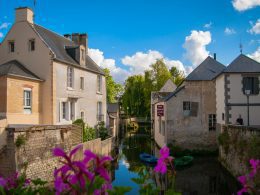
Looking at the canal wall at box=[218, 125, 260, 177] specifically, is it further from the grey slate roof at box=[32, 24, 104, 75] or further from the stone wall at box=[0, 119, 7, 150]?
the grey slate roof at box=[32, 24, 104, 75]

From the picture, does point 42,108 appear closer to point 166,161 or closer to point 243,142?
point 243,142

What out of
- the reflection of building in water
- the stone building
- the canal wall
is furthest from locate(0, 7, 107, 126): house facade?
the canal wall

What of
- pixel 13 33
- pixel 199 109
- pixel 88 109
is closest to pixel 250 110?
pixel 199 109

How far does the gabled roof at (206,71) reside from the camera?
27344mm

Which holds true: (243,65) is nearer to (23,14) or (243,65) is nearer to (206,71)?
(206,71)

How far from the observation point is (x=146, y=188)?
2180 mm

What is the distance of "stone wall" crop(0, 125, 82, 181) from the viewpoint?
13367 millimetres

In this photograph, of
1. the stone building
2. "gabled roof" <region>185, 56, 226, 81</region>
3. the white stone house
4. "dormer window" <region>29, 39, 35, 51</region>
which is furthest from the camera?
"gabled roof" <region>185, 56, 226, 81</region>

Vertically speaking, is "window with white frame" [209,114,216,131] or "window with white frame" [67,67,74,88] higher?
"window with white frame" [67,67,74,88]

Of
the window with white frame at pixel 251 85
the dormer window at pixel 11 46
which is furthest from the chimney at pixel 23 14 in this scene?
the window with white frame at pixel 251 85

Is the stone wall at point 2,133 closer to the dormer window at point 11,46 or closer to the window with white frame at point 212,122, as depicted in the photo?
the dormer window at point 11,46

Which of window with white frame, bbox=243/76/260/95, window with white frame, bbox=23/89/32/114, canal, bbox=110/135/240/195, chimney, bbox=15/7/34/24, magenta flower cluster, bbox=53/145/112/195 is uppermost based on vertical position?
chimney, bbox=15/7/34/24

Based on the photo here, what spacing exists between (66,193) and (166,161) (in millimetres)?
656

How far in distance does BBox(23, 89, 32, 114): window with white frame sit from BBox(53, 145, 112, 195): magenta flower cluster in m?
20.0
